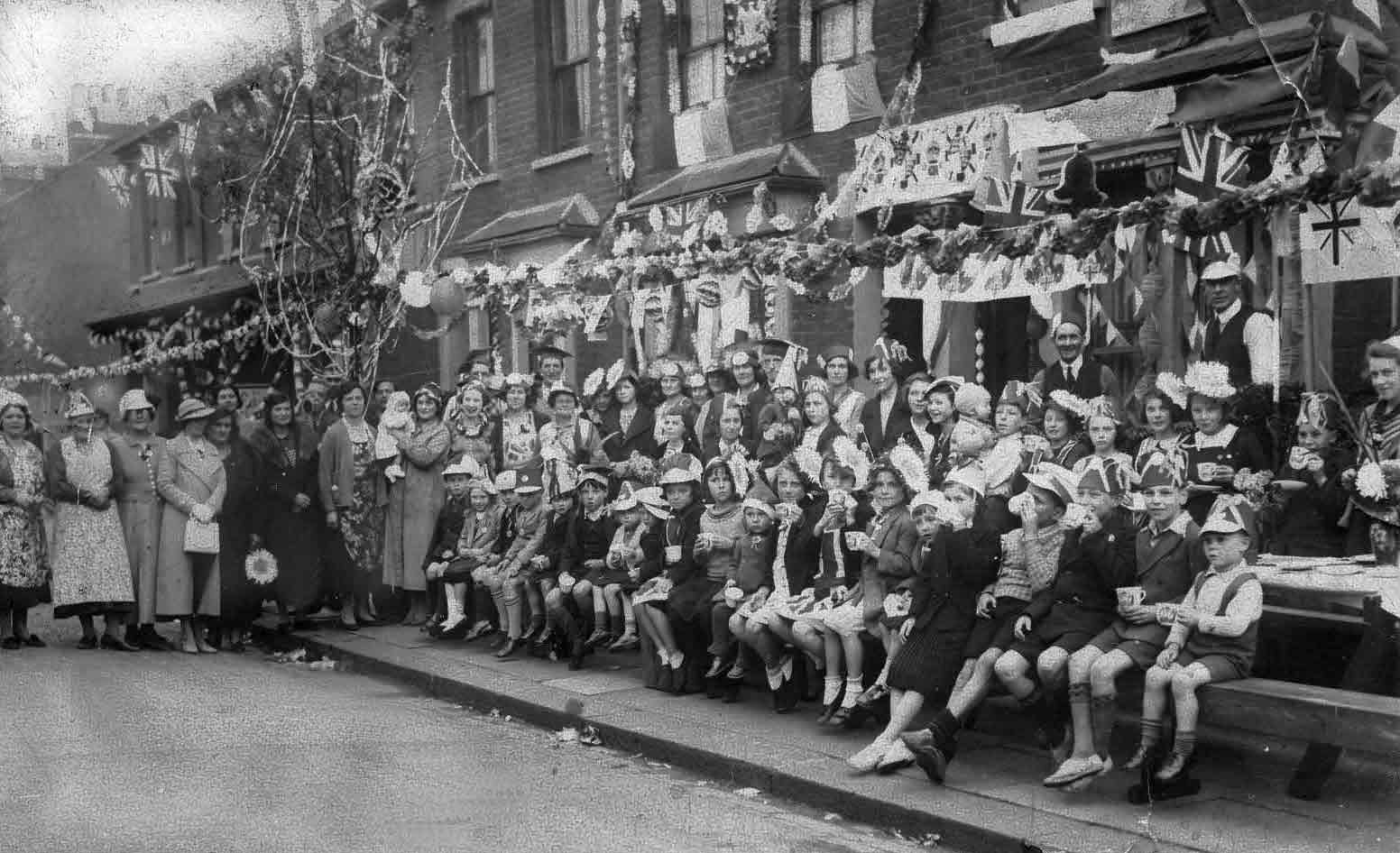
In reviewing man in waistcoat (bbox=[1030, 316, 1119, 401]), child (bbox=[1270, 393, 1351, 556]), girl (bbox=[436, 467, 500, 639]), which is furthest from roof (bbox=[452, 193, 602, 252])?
child (bbox=[1270, 393, 1351, 556])

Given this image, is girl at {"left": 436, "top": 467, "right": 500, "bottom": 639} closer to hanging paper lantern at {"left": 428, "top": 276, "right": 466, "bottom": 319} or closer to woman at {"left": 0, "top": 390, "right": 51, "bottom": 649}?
hanging paper lantern at {"left": 428, "top": 276, "right": 466, "bottom": 319}

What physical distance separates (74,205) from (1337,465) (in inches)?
951

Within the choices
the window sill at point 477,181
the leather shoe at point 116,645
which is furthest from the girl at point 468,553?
the window sill at point 477,181

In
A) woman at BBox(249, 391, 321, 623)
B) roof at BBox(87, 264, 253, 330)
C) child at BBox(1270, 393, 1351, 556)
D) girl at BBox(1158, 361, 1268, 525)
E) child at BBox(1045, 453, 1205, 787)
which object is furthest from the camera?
roof at BBox(87, 264, 253, 330)

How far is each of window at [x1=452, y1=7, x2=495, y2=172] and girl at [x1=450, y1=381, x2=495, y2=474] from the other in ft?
23.5

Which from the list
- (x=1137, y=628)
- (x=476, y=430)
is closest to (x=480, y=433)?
(x=476, y=430)

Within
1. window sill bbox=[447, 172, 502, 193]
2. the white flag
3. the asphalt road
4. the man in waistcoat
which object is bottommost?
the asphalt road

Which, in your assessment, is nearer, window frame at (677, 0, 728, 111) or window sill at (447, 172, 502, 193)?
window frame at (677, 0, 728, 111)

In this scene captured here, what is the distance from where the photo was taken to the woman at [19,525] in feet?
37.8

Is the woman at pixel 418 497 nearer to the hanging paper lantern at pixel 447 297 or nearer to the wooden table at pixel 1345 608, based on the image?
the hanging paper lantern at pixel 447 297

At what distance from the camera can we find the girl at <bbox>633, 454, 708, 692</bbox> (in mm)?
9258

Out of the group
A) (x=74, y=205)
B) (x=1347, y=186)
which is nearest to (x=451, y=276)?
(x=1347, y=186)

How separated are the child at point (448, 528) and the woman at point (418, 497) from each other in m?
0.42

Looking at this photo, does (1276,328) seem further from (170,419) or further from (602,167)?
(170,419)
